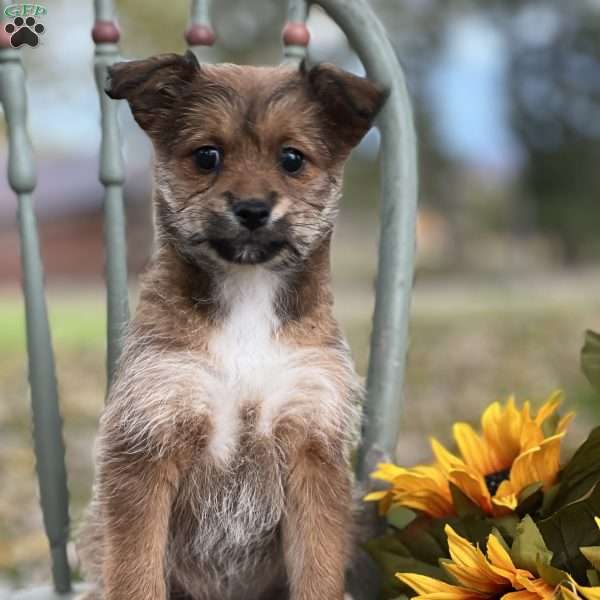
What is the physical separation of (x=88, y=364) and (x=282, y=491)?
385 cm

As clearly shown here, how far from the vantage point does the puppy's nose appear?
1310 millimetres

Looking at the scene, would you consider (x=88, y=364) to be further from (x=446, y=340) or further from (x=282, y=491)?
(x=282, y=491)

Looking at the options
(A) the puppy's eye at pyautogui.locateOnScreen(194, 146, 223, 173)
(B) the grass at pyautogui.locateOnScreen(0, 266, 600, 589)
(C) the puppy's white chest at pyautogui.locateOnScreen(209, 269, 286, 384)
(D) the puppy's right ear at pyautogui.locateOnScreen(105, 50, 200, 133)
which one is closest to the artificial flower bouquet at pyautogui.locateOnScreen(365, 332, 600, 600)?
(C) the puppy's white chest at pyautogui.locateOnScreen(209, 269, 286, 384)

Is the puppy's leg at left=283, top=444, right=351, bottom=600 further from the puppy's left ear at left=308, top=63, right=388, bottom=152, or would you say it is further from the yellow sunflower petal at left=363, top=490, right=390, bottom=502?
the puppy's left ear at left=308, top=63, right=388, bottom=152

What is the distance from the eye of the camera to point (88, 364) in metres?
5.16

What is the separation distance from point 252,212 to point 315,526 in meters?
0.52

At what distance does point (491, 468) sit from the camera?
1687mm

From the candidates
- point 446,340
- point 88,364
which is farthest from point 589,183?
point 88,364

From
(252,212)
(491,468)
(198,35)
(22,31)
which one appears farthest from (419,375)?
(252,212)

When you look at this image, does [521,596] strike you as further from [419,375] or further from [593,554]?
[419,375]

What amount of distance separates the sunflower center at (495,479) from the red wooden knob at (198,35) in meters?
0.98

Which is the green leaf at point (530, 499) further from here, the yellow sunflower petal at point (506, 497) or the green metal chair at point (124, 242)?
the green metal chair at point (124, 242)

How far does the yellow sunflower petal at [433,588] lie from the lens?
1.39 metres

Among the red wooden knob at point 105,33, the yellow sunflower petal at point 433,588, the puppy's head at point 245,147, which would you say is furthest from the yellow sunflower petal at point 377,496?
the red wooden knob at point 105,33
